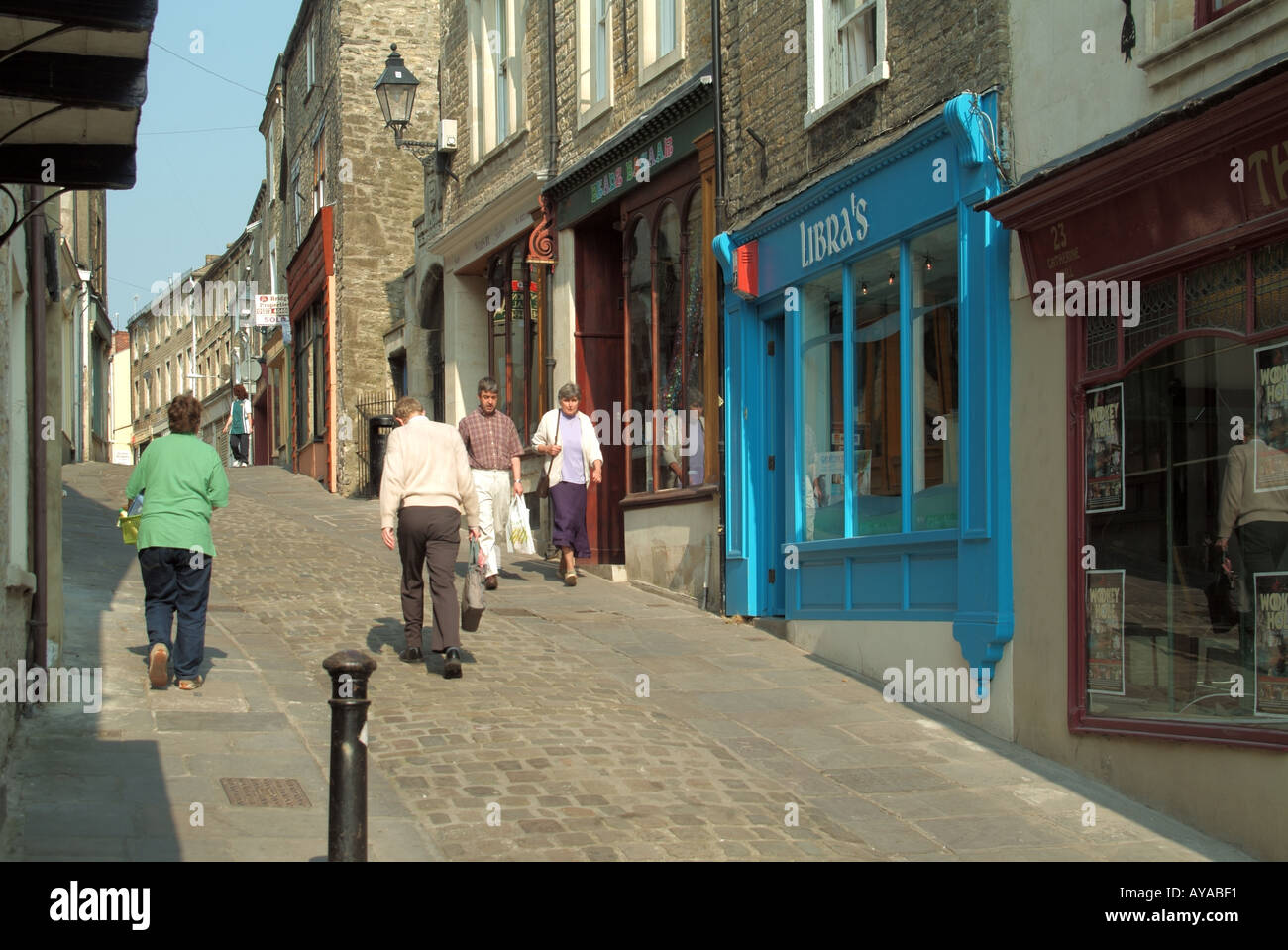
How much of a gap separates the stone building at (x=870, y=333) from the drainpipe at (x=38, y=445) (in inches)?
211

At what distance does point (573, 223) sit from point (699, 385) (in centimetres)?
346

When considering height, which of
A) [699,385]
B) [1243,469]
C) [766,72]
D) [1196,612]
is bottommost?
→ [1196,612]

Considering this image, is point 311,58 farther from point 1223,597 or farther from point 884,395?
point 1223,597

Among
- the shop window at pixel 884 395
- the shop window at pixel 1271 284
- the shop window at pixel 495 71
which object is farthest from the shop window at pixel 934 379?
the shop window at pixel 495 71

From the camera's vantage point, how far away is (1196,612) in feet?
24.5

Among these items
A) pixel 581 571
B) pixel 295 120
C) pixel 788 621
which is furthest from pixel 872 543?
pixel 295 120

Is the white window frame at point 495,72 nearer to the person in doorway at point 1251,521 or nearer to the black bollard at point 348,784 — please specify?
the person in doorway at point 1251,521

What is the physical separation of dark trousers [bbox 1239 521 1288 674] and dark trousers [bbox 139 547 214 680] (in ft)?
18.4

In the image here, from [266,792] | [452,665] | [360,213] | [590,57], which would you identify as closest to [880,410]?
[452,665]

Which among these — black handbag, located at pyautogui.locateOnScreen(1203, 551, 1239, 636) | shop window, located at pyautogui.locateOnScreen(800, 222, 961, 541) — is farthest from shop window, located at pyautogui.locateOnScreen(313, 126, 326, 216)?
black handbag, located at pyautogui.locateOnScreen(1203, 551, 1239, 636)

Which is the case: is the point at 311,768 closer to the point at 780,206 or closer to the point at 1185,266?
the point at 1185,266
